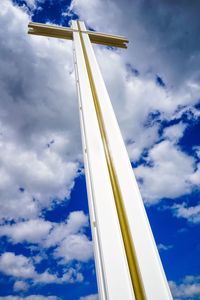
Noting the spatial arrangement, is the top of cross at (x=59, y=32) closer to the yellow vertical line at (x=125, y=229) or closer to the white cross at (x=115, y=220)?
the white cross at (x=115, y=220)

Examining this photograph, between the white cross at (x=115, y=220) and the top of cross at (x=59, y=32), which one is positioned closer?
the white cross at (x=115, y=220)

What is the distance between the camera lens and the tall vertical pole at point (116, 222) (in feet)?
3.39

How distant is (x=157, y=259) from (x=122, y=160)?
2.18 ft

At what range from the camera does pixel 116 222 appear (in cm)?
125

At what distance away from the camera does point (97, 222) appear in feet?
4.05

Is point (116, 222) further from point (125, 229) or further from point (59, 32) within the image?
point (59, 32)

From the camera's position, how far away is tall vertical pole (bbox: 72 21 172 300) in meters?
1.03

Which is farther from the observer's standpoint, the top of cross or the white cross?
the top of cross

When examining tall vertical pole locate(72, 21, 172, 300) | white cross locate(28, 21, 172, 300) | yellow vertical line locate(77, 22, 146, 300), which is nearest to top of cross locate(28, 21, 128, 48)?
white cross locate(28, 21, 172, 300)

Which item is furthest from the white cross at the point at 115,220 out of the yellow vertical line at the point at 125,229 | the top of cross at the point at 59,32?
the top of cross at the point at 59,32

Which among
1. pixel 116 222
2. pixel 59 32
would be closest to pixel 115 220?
pixel 116 222

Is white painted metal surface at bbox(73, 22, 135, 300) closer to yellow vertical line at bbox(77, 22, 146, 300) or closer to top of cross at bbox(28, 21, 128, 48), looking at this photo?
yellow vertical line at bbox(77, 22, 146, 300)

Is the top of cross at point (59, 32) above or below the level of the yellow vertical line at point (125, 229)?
above

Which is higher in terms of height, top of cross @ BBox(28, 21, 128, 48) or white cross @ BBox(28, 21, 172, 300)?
top of cross @ BBox(28, 21, 128, 48)
